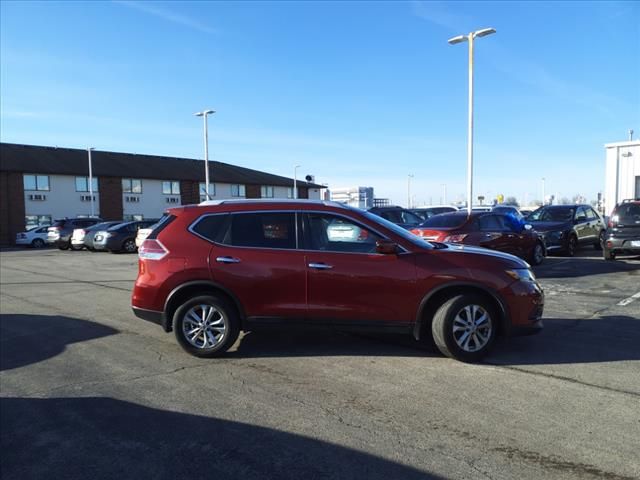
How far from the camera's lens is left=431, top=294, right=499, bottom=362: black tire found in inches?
212

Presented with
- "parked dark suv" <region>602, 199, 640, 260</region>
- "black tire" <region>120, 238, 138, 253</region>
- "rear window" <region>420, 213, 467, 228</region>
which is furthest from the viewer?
"black tire" <region>120, 238, 138, 253</region>

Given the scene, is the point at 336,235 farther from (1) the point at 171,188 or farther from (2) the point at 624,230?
(1) the point at 171,188

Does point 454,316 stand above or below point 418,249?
below

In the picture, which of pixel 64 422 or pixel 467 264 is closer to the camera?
pixel 64 422

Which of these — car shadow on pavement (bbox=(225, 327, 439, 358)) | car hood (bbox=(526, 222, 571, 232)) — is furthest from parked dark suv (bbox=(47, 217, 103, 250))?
car shadow on pavement (bbox=(225, 327, 439, 358))

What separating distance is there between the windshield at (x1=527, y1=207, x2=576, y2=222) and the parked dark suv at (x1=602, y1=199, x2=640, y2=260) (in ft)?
7.55

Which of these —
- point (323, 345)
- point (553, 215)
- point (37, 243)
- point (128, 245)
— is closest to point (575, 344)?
point (323, 345)

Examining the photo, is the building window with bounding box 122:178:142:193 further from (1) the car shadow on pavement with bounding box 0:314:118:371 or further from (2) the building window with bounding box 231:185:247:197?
(1) the car shadow on pavement with bounding box 0:314:118:371

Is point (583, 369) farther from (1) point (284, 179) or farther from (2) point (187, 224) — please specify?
(1) point (284, 179)

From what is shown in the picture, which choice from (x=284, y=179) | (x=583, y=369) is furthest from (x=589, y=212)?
(x=284, y=179)

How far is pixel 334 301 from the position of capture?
18.2 ft

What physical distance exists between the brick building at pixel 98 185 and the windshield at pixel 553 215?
117 feet

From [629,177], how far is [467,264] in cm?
2153

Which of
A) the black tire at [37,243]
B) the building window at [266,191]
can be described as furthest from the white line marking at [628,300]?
the building window at [266,191]
